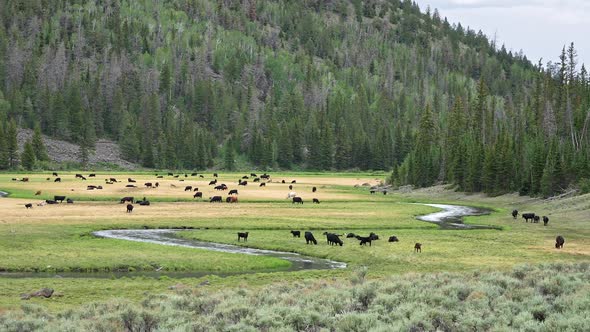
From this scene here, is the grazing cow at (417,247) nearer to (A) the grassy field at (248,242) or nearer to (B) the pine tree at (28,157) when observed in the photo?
(A) the grassy field at (248,242)

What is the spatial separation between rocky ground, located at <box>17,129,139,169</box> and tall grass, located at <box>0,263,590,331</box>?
523 feet

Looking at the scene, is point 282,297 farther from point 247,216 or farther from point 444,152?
point 444,152

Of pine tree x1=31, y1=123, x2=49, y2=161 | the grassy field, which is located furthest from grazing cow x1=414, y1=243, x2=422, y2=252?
pine tree x1=31, y1=123, x2=49, y2=161

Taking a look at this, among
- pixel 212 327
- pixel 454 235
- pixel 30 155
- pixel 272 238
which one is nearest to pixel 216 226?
pixel 272 238

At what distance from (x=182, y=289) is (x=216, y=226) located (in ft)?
93.0

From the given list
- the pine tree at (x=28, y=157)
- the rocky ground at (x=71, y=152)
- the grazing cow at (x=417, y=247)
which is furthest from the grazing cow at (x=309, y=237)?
the rocky ground at (x=71, y=152)

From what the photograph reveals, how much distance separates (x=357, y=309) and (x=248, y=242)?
2567 centimetres

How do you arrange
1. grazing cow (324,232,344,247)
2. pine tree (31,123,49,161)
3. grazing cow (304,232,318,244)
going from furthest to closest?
pine tree (31,123,49,161)
grazing cow (304,232,318,244)
grazing cow (324,232,344,247)

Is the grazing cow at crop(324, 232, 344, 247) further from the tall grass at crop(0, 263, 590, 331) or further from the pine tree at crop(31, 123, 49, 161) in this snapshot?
the pine tree at crop(31, 123, 49, 161)

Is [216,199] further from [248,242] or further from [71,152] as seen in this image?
[71,152]

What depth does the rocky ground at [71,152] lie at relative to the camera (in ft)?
584

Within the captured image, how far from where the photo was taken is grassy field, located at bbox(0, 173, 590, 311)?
33.7m

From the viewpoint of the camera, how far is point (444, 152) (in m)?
122

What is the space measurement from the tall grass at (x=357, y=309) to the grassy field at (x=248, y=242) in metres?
3.90
